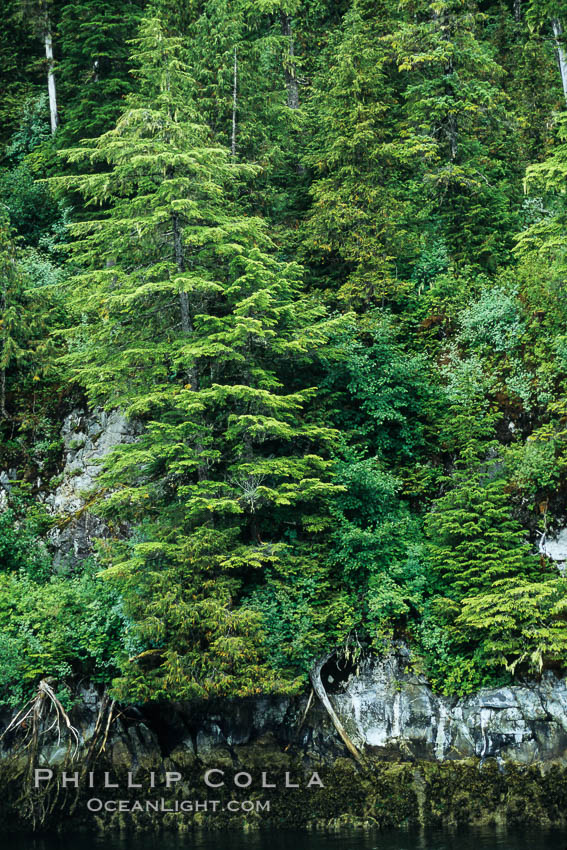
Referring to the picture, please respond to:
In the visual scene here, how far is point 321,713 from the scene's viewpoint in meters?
14.3

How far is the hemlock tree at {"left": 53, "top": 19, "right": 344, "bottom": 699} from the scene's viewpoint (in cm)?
1325

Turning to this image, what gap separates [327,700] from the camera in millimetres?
14125

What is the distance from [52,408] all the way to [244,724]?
32.0 ft

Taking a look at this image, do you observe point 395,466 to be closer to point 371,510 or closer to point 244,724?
point 371,510

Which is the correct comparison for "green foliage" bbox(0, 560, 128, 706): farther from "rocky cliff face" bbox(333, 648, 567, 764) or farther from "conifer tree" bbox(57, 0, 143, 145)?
"conifer tree" bbox(57, 0, 143, 145)

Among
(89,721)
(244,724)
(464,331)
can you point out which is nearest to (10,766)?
(89,721)

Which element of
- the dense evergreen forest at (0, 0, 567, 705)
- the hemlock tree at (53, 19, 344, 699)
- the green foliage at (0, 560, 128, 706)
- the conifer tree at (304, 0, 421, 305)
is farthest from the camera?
the conifer tree at (304, 0, 421, 305)

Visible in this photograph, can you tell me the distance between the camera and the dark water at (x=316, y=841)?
444 inches

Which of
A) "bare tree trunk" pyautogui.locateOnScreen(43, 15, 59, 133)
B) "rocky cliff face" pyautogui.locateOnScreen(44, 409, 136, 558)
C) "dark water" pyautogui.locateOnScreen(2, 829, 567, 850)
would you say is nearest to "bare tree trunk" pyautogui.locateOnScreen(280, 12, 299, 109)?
"bare tree trunk" pyautogui.locateOnScreen(43, 15, 59, 133)

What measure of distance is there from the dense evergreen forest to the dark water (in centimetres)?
Answer: 237

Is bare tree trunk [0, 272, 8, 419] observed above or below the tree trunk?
above

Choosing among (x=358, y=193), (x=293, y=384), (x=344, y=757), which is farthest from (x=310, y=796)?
(x=358, y=193)

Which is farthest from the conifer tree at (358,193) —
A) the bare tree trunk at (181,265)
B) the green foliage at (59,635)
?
the green foliage at (59,635)

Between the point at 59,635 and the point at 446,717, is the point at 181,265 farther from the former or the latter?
the point at 446,717
